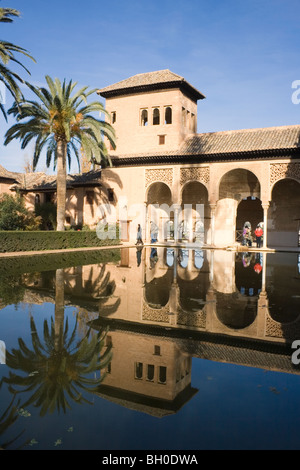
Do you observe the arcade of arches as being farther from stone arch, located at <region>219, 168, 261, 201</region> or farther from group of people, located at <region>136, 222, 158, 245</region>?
group of people, located at <region>136, 222, 158, 245</region>

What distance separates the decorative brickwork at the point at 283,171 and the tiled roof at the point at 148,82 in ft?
25.6

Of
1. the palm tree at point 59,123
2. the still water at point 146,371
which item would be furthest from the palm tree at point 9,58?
the still water at point 146,371

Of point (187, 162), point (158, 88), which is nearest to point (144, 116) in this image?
point (158, 88)

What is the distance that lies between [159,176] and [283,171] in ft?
24.8

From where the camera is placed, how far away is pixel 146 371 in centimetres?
365

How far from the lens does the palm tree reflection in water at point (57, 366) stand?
308 centimetres

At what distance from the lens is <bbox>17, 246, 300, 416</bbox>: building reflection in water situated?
3416 mm

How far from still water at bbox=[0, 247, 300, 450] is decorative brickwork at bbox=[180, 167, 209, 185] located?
16.4 meters

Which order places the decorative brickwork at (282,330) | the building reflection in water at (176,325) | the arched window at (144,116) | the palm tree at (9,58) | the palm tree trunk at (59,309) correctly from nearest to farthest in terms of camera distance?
the building reflection in water at (176,325) < the palm tree trunk at (59,309) < the decorative brickwork at (282,330) < the palm tree at (9,58) < the arched window at (144,116)

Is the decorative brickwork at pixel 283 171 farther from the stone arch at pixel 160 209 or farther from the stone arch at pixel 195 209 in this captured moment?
the stone arch at pixel 160 209

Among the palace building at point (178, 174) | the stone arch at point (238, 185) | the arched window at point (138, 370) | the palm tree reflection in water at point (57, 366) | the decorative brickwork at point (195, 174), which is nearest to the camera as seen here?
the palm tree reflection in water at point (57, 366)

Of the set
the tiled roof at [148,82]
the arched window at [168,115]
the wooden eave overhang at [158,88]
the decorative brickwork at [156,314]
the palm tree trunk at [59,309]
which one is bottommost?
the decorative brickwork at [156,314]

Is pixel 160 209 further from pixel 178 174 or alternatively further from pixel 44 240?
pixel 44 240
